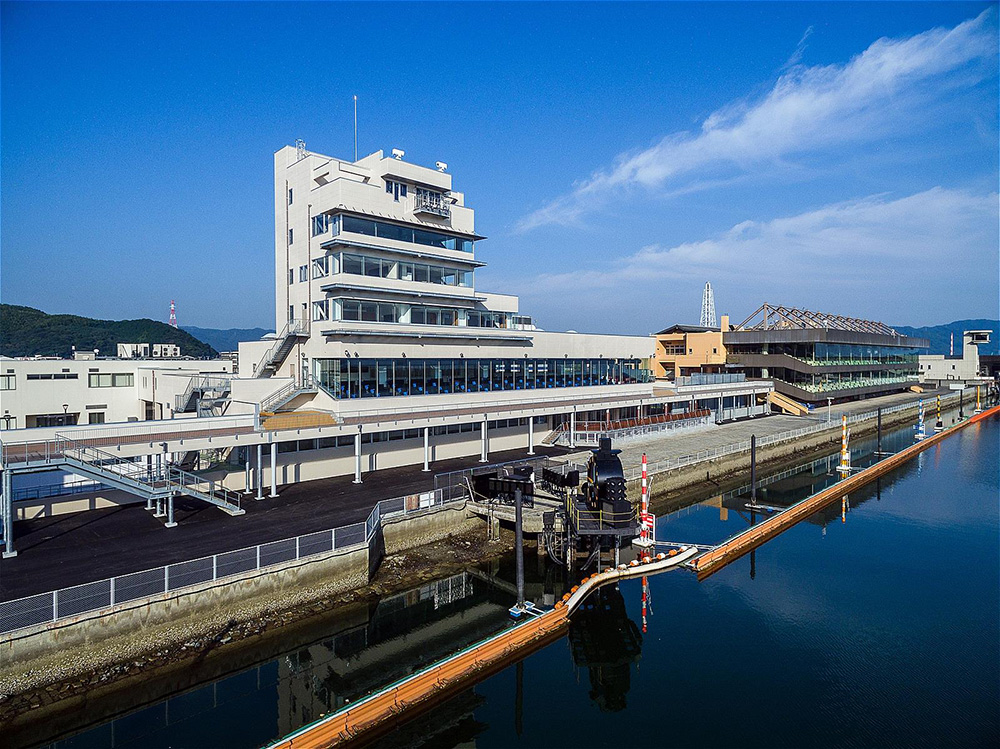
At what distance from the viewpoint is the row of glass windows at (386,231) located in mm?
34250

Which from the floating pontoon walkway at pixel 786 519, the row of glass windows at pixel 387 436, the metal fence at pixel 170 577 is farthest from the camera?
the row of glass windows at pixel 387 436

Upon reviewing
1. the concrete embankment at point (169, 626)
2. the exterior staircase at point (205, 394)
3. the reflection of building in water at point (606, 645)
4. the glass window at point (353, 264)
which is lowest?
the reflection of building in water at point (606, 645)

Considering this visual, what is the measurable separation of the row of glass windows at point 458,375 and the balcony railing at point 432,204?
367 inches

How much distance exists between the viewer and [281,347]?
1378 inches

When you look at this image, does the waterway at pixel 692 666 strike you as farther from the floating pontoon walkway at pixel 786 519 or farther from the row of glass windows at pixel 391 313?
the row of glass windows at pixel 391 313

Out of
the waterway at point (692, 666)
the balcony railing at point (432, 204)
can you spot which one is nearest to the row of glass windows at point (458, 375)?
the balcony railing at point (432, 204)

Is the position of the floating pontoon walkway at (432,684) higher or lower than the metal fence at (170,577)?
lower

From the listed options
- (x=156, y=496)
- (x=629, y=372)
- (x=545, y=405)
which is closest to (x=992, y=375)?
(x=629, y=372)

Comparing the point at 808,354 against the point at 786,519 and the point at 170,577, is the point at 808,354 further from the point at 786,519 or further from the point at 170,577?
the point at 170,577

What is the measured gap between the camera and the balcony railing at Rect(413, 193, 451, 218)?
37078 millimetres

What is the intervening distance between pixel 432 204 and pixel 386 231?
3948 mm

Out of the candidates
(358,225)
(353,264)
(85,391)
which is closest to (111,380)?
(85,391)

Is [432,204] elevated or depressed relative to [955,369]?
elevated

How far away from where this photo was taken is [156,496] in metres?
21.7
